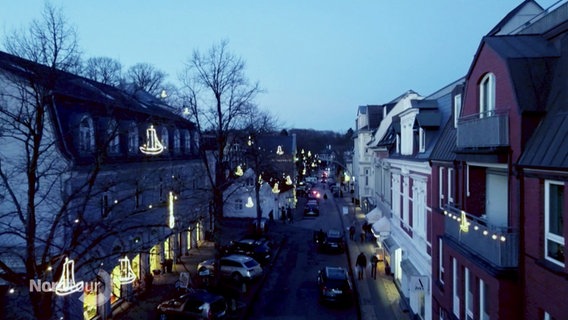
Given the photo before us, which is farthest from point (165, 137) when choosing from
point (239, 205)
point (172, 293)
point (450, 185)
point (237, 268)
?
point (239, 205)

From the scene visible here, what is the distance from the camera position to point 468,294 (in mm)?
12703

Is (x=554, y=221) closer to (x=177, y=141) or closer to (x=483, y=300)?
(x=483, y=300)

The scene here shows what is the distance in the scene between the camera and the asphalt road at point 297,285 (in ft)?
69.7

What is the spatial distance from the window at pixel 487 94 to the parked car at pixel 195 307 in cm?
1236

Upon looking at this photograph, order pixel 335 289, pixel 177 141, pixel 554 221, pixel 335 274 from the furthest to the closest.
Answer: pixel 177 141
pixel 335 274
pixel 335 289
pixel 554 221

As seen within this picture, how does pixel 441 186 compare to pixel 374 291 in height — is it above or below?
above

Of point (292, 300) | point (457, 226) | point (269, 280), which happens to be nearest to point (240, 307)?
point (292, 300)

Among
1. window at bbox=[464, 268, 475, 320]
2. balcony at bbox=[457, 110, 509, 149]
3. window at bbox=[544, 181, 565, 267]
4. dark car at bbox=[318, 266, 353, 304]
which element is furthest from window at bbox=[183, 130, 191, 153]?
window at bbox=[544, 181, 565, 267]

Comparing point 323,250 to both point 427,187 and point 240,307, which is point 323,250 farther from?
point 427,187

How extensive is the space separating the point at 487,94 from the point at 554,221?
4.31 m

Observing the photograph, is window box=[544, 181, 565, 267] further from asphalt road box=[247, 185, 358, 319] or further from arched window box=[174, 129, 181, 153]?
arched window box=[174, 129, 181, 153]

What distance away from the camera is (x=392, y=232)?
2609cm

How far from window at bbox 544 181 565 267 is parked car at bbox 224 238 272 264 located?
23.1 m

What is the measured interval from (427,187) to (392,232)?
28.8 feet
